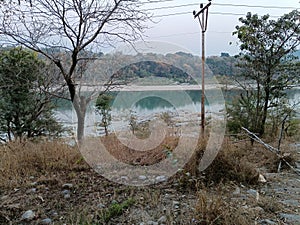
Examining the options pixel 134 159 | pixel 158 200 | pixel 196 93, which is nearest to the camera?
pixel 158 200

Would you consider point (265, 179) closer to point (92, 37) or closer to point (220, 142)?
point (220, 142)

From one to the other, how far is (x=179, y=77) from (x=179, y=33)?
1.27 metres

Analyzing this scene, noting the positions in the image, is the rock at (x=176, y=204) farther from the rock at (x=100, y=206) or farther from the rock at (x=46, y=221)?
the rock at (x=46, y=221)

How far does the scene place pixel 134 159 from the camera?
3416 millimetres

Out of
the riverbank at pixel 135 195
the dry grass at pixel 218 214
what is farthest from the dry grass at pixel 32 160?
the dry grass at pixel 218 214

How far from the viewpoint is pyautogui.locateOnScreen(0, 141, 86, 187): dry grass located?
9.35ft

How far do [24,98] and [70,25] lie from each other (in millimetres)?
3313

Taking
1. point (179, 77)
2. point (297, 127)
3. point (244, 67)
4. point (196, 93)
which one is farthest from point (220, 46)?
point (297, 127)

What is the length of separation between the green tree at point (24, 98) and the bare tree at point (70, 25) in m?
1.82

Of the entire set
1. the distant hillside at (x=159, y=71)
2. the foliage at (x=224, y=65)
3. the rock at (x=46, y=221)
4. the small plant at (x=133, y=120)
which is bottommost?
the rock at (x=46, y=221)

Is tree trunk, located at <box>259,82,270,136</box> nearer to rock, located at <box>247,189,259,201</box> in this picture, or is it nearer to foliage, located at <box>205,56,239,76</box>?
foliage, located at <box>205,56,239,76</box>

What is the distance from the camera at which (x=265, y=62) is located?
591 cm

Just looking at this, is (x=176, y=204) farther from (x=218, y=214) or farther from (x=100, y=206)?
(x=100, y=206)

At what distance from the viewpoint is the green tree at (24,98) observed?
5871 mm
